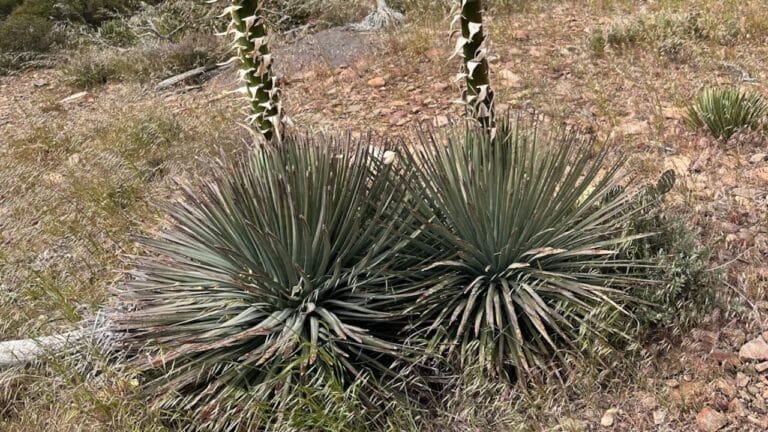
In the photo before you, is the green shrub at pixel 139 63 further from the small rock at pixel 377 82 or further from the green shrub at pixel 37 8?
the green shrub at pixel 37 8

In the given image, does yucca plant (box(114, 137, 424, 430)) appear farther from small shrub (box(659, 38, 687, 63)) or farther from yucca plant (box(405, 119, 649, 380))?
small shrub (box(659, 38, 687, 63))

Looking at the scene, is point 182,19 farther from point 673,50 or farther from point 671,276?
point 671,276

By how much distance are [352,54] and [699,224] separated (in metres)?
4.74

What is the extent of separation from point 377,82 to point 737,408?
4.71 m

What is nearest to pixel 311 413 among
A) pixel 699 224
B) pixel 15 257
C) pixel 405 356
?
pixel 405 356

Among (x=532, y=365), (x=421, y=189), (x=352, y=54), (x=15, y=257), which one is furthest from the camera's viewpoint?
(x=352, y=54)

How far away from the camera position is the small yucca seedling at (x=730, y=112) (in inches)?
162

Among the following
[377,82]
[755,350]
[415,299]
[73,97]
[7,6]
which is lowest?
[73,97]

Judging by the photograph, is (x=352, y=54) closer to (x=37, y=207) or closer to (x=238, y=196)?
(x=37, y=207)

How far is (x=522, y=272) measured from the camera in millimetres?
2596

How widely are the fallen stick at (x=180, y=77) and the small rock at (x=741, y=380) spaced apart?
7141mm

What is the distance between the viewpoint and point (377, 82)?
622 centimetres

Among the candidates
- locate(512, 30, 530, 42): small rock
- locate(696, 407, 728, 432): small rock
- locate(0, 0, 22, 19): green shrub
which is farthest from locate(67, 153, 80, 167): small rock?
locate(0, 0, 22, 19): green shrub

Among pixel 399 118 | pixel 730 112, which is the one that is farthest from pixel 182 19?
pixel 730 112
